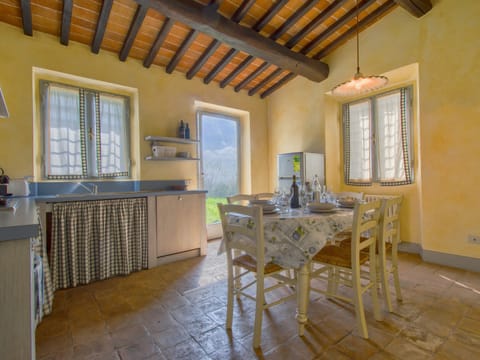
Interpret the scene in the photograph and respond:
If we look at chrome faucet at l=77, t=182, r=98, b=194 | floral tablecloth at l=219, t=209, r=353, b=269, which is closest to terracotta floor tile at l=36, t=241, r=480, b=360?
floral tablecloth at l=219, t=209, r=353, b=269

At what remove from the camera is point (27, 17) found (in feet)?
8.38

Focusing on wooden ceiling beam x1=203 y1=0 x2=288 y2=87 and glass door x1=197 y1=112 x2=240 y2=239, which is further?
glass door x1=197 y1=112 x2=240 y2=239

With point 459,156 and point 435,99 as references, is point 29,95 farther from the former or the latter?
point 459,156

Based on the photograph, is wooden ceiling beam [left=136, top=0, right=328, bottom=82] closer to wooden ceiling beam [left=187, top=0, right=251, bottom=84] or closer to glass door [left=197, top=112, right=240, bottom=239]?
wooden ceiling beam [left=187, top=0, right=251, bottom=84]

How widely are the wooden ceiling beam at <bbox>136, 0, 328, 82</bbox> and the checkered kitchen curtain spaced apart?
205 cm

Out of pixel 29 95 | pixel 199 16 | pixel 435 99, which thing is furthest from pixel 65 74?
pixel 435 99

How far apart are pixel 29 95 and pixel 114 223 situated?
5.69 ft

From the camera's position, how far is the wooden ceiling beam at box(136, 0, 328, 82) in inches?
99.9

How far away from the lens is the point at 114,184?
336 centimetres

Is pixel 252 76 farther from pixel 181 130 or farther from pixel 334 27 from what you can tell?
pixel 181 130

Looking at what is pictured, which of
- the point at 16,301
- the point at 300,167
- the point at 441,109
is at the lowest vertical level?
the point at 16,301

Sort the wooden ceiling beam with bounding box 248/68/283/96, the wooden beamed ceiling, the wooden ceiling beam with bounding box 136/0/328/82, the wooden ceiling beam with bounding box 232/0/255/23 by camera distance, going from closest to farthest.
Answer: the wooden ceiling beam with bounding box 136/0/328/82, the wooden beamed ceiling, the wooden ceiling beam with bounding box 232/0/255/23, the wooden ceiling beam with bounding box 248/68/283/96

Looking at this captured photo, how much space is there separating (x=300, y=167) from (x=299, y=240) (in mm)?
2369

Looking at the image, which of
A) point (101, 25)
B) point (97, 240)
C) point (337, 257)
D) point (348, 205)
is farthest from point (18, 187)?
point (348, 205)
